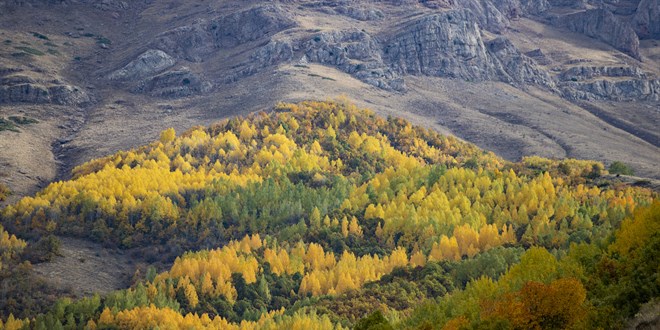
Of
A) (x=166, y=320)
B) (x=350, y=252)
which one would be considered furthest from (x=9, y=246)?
(x=350, y=252)

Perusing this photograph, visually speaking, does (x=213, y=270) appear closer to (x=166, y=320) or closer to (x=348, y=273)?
(x=166, y=320)

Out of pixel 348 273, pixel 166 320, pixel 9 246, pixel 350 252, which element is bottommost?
pixel 9 246

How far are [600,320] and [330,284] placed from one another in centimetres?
9954

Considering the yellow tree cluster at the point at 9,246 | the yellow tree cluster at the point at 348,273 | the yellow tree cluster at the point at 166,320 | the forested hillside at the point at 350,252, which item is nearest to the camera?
the forested hillside at the point at 350,252

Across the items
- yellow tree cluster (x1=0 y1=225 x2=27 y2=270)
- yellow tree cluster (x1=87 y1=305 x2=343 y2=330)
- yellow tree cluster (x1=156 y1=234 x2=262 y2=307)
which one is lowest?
yellow tree cluster (x1=0 y1=225 x2=27 y2=270)

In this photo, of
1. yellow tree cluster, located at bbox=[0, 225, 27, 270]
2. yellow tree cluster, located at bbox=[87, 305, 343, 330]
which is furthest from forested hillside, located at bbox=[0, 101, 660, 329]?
yellow tree cluster, located at bbox=[0, 225, 27, 270]

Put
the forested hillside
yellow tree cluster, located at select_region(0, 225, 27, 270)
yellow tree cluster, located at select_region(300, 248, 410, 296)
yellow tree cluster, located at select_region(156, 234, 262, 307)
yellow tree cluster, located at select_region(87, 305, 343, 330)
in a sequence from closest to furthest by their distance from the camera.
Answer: the forested hillside < yellow tree cluster, located at select_region(87, 305, 343, 330) < yellow tree cluster, located at select_region(156, 234, 262, 307) < yellow tree cluster, located at select_region(300, 248, 410, 296) < yellow tree cluster, located at select_region(0, 225, 27, 270)

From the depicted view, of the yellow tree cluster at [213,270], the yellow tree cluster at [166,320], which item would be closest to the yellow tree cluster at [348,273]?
the yellow tree cluster at [213,270]

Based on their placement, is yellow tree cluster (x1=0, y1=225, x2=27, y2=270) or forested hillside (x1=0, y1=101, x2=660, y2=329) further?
yellow tree cluster (x1=0, y1=225, x2=27, y2=270)

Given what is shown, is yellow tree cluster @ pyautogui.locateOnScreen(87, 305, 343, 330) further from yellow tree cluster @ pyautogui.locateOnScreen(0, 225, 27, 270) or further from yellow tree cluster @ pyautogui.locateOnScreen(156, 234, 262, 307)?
yellow tree cluster @ pyautogui.locateOnScreen(0, 225, 27, 270)

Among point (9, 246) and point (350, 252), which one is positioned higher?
point (350, 252)

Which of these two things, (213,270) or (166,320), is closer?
(166,320)

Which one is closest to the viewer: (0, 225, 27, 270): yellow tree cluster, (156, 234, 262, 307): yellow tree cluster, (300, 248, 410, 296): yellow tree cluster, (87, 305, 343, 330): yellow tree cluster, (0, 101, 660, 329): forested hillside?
(0, 101, 660, 329): forested hillside

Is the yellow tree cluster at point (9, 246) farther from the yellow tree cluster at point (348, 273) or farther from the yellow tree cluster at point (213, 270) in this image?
the yellow tree cluster at point (348, 273)
